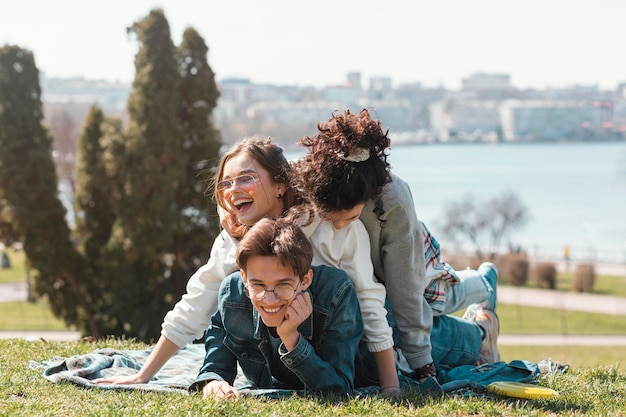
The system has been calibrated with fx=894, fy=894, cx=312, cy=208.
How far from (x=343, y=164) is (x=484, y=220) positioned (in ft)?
148

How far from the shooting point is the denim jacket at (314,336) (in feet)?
11.6

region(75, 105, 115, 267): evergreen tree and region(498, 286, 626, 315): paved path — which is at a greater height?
region(75, 105, 115, 267): evergreen tree

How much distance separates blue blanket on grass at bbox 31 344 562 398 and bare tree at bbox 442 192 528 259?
42266 millimetres

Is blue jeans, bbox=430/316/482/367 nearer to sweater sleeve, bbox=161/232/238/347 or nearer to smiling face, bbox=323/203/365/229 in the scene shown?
smiling face, bbox=323/203/365/229

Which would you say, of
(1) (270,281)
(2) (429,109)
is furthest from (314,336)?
(2) (429,109)

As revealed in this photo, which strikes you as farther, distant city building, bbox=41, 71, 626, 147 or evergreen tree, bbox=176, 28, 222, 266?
distant city building, bbox=41, 71, 626, 147

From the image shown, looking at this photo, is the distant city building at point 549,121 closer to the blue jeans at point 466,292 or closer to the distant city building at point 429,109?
the distant city building at point 429,109

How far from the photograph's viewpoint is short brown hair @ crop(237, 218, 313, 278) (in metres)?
3.44

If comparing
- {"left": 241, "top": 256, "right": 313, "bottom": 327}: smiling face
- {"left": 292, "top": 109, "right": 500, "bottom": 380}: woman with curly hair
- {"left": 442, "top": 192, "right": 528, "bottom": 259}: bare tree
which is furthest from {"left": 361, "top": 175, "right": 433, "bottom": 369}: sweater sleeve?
{"left": 442, "top": 192, "right": 528, "bottom": 259}: bare tree

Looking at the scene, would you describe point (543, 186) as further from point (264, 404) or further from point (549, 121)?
point (264, 404)

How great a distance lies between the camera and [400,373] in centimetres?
393

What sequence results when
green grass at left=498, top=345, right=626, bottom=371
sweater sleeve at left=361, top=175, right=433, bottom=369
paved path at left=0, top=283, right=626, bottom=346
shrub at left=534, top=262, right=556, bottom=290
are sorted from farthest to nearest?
shrub at left=534, top=262, right=556, bottom=290 < paved path at left=0, top=283, right=626, bottom=346 < green grass at left=498, top=345, right=626, bottom=371 < sweater sleeve at left=361, top=175, right=433, bottom=369

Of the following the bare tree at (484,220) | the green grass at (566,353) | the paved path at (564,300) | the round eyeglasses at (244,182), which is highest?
the round eyeglasses at (244,182)

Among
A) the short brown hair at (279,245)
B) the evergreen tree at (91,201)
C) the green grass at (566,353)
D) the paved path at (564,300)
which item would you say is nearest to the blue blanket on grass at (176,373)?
the short brown hair at (279,245)
